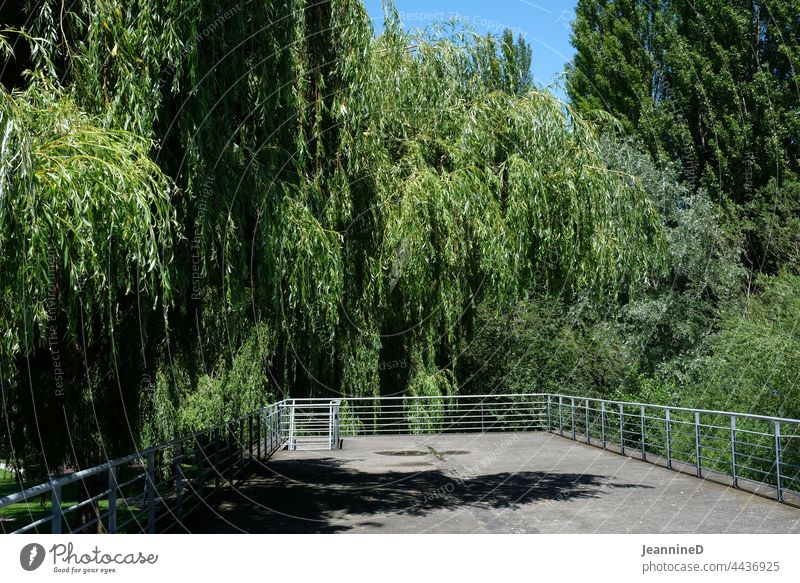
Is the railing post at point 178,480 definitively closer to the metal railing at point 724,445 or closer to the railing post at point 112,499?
the railing post at point 112,499

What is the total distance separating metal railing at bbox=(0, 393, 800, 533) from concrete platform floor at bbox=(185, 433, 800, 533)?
411 mm

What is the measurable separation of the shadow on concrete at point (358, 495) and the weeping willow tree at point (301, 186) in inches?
63.6

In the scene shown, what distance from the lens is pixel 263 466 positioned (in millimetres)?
15672

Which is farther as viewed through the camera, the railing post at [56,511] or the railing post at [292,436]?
the railing post at [292,436]

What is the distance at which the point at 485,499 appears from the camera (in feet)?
36.4

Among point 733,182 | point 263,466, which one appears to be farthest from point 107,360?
point 733,182

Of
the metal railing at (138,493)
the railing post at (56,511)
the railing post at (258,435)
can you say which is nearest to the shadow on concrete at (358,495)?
the metal railing at (138,493)

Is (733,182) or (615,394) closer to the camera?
(615,394)

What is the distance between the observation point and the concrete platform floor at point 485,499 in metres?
9.09

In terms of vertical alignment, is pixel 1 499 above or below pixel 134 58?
Result: below

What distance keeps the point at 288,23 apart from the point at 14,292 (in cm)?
451

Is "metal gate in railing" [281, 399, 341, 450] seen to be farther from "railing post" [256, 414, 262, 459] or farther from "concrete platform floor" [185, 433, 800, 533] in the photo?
"railing post" [256, 414, 262, 459]

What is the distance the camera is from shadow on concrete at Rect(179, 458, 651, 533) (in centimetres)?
952
